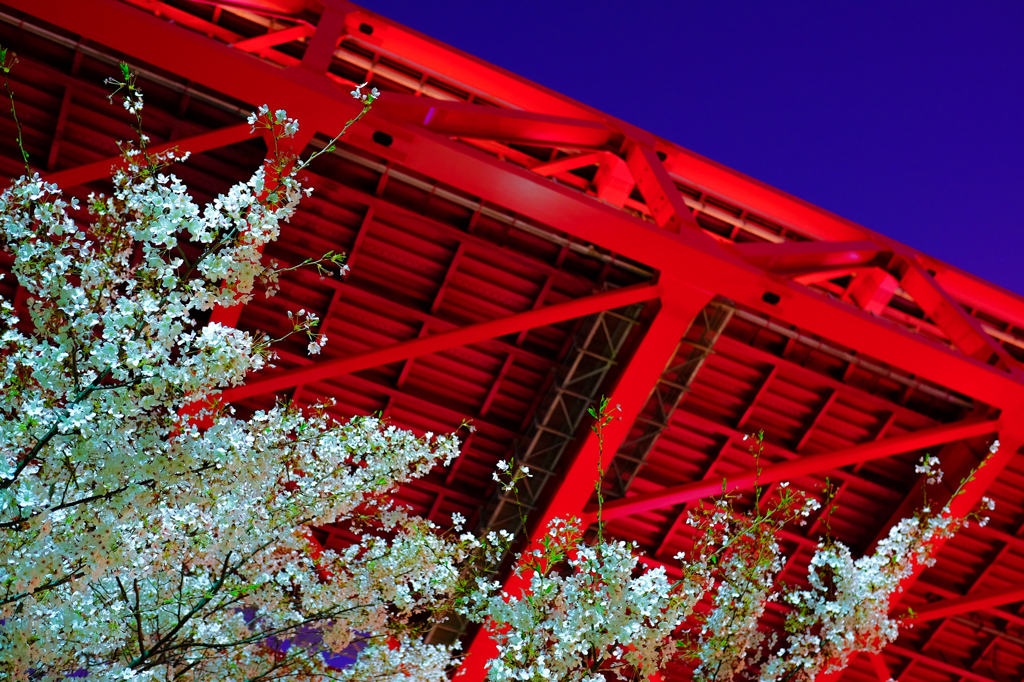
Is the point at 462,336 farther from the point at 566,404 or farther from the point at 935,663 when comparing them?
the point at 935,663

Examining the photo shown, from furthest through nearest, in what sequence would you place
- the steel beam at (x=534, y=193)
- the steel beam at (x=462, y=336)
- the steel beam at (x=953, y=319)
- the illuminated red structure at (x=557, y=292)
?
the steel beam at (x=953, y=319), the steel beam at (x=462, y=336), the illuminated red structure at (x=557, y=292), the steel beam at (x=534, y=193)

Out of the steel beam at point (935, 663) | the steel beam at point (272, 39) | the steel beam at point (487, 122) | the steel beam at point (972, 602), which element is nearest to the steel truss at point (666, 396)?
the steel beam at point (487, 122)

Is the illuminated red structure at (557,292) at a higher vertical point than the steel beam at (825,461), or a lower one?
higher

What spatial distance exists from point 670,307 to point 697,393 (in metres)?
4.07

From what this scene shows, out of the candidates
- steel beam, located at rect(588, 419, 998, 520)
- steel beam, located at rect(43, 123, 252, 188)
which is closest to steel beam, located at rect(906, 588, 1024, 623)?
steel beam, located at rect(588, 419, 998, 520)

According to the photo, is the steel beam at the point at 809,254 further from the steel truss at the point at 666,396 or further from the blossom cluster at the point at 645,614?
the blossom cluster at the point at 645,614

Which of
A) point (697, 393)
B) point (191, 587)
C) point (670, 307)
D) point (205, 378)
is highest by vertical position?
point (697, 393)

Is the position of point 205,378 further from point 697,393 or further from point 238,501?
point 697,393

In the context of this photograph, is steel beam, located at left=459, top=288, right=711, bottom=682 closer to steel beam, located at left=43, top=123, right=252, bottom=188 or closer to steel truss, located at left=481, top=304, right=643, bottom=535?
steel truss, located at left=481, top=304, right=643, bottom=535

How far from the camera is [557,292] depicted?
1179 cm

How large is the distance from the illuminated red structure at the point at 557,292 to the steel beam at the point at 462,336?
3 centimetres

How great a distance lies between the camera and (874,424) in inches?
522

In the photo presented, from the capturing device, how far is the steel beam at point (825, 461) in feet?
33.4

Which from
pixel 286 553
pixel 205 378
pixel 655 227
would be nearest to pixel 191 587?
pixel 286 553
